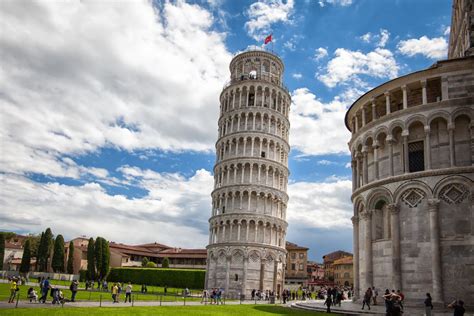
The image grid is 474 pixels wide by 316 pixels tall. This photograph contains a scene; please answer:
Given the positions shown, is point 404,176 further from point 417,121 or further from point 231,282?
point 231,282

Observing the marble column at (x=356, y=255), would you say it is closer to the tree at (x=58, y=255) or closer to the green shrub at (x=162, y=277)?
the green shrub at (x=162, y=277)

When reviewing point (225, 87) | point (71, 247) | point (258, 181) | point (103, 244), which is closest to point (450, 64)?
point (258, 181)

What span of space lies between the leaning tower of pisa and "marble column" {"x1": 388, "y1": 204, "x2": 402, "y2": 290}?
32.8m

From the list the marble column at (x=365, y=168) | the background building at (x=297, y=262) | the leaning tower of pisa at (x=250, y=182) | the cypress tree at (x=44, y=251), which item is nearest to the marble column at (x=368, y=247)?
the marble column at (x=365, y=168)

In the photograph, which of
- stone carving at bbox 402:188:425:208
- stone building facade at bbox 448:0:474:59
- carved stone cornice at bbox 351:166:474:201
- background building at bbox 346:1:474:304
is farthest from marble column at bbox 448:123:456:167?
stone building facade at bbox 448:0:474:59

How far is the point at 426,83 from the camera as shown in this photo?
2870 cm

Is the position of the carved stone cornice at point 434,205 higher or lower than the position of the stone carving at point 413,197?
A: lower

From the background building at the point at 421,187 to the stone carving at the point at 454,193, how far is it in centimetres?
5

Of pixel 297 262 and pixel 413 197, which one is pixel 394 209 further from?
pixel 297 262

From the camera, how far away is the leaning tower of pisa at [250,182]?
5925 centimetres

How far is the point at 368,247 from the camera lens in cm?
2977

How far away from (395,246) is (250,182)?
115 feet

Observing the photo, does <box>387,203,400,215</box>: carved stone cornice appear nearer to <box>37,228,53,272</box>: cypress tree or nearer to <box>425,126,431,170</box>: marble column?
<box>425,126,431,170</box>: marble column

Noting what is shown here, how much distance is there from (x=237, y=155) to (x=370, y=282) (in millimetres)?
36297
